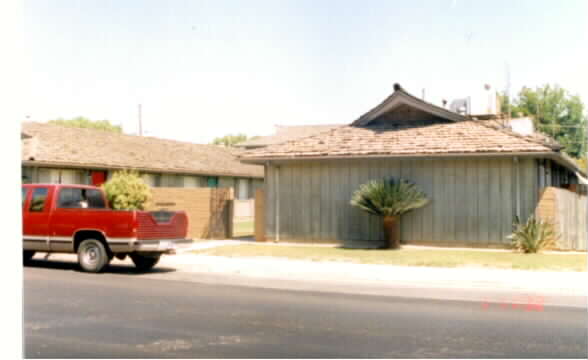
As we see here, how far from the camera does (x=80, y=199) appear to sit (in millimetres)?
16672

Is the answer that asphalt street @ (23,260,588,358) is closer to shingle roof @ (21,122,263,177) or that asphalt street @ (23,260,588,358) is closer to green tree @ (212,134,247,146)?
shingle roof @ (21,122,263,177)

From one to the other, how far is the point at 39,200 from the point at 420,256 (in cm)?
1015

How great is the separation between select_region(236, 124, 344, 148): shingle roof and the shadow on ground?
34.9m

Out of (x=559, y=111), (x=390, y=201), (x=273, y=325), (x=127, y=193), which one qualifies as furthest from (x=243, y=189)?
(x=559, y=111)

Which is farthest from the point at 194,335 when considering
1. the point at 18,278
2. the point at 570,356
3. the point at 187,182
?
the point at 187,182

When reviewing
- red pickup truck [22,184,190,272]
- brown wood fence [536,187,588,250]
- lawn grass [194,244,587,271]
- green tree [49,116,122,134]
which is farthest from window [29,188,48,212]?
green tree [49,116,122,134]

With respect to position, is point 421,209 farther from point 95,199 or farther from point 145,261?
point 95,199

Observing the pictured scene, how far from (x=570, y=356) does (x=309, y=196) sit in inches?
605

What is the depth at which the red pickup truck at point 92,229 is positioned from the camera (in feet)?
49.3

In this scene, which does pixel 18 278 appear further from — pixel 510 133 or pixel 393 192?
pixel 510 133

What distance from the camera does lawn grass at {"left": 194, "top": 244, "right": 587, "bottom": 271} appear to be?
16328 millimetres

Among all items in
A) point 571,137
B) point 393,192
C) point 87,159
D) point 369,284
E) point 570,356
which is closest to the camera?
point 570,356

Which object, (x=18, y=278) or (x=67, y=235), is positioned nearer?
(x=18, y=278)

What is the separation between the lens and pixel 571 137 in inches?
2608
